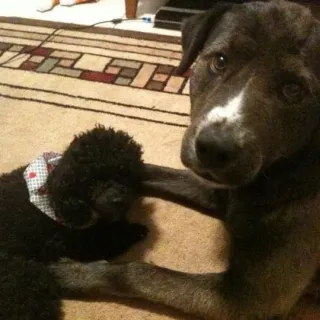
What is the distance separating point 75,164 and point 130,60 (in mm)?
1397

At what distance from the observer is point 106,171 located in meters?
1.66

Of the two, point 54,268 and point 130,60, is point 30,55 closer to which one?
point 130,60

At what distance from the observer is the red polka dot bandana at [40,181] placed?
1648 millimetres

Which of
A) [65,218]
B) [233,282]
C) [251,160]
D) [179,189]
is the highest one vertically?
[251,160]

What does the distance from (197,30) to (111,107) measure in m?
0.98

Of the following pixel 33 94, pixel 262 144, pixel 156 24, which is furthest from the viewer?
pixel 156 24

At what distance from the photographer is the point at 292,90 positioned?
55.2 inches

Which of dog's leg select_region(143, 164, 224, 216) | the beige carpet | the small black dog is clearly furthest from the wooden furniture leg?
the small black dog

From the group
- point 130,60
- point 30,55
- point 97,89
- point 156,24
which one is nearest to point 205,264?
point 97,89

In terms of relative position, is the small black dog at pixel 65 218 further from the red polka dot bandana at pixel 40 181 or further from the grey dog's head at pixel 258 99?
the grey dog's head at pixel 258 99

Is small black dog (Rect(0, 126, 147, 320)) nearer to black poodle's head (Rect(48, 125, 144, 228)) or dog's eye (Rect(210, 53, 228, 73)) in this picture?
black poodle's head (Rect(48, 125, 144, 228))

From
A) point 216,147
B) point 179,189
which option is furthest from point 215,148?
point 179,189

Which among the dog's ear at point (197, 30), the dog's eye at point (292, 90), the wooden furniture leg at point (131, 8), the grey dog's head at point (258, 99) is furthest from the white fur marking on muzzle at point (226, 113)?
the wooden furniture leg at point (131, 8)

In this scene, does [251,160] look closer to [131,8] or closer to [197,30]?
[197,30]
